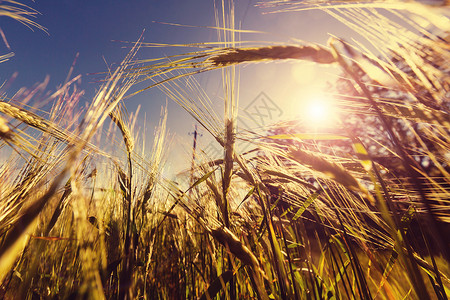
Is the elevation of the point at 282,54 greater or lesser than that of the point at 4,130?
greater

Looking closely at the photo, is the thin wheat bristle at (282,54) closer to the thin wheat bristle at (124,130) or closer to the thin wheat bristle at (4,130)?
the thin wheat bristle at (4,130)

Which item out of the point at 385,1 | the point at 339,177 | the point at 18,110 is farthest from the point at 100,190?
the point at 385,1

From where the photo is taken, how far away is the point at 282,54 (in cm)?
66

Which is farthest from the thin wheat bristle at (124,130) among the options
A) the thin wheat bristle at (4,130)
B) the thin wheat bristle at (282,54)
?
the thin wheat bristle at (282,54)

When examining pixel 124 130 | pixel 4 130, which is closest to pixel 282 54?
pixel 4 130

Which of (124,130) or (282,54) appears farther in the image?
(124,130)

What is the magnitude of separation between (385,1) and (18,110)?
1246mm

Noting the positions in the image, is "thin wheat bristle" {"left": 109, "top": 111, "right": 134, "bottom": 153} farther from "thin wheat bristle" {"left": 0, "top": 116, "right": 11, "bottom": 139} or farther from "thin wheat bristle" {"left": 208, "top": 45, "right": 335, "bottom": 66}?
"thin wheat bristle" {"left": 208, "top": 45, "right": 335, "bottom": 66}

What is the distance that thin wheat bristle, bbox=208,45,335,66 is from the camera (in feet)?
2.13

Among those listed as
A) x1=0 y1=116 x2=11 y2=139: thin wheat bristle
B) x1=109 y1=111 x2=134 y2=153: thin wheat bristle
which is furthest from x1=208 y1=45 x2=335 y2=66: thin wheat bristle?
x1=109 y1=111 x2=134 y2=153: thin wheat bristle

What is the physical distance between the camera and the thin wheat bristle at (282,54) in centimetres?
65

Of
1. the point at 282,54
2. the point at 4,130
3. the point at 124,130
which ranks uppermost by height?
the point at 124,130

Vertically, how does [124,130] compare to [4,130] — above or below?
above

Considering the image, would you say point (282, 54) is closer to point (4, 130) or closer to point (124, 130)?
point (4, 130)
